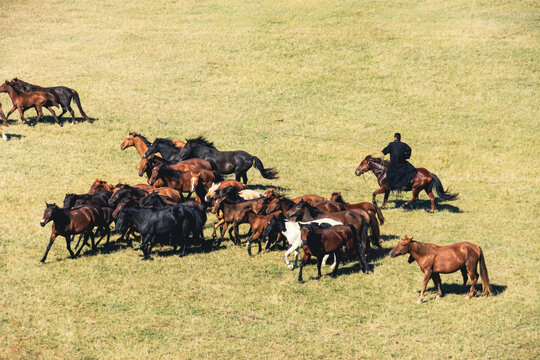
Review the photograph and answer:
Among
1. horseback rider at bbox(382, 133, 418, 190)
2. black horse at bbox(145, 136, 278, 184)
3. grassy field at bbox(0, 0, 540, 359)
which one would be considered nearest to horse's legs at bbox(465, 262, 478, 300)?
grassy field at bbox(0, 0, 540, 359)

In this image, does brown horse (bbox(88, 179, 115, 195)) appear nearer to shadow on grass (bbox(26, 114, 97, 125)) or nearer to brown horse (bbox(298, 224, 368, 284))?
brown horse (bbox(298, 224, 368, 284))

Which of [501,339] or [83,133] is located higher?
[83,133]

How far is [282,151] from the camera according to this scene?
88.9ft

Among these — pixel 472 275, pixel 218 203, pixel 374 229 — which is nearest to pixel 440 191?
pixel 374 229

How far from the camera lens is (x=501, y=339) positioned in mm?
12164

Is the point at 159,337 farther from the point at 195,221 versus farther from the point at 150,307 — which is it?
the point at 195,221

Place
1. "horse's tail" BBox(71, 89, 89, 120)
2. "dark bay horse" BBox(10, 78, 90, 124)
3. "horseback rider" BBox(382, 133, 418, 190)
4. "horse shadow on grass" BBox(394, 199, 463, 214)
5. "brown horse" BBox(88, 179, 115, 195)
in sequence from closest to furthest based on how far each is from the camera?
"brown horse" BBox(88, 179, 115, 195) < "horseback rider" BBox(382, 133, 418, 190) < "horse shadow on grass" BBox(394, 199, 463, 214) < "dark bay horse" BBox(10, 78, 90, 124) < "horse's tail" BBox(71, 89, 89, 120)

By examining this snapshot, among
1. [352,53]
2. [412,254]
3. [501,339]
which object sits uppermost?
[352,53]

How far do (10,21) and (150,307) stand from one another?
36.4m

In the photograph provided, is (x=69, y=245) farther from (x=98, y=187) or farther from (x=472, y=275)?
(x=472, y=275)

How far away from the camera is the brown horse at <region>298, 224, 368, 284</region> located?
14203 millimetres

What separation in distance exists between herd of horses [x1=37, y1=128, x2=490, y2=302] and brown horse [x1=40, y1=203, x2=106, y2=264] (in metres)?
0.02

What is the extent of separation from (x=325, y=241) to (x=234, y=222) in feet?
9.78

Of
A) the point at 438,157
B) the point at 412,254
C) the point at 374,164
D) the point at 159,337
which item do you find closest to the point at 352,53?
the point at 438,157
